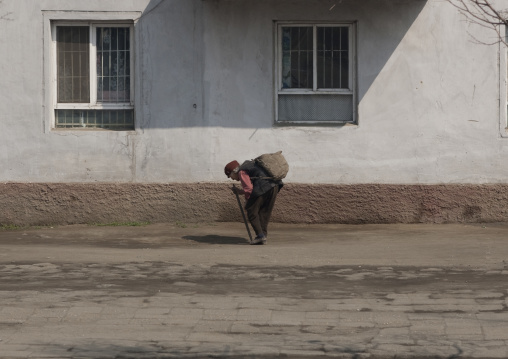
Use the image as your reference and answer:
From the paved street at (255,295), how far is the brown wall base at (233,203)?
0.79 metres

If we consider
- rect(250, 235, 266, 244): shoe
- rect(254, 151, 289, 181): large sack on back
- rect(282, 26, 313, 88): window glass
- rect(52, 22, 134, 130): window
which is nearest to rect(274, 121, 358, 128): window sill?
rect(282, 26, 313, 88): window glass

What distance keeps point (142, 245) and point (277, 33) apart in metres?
4.12


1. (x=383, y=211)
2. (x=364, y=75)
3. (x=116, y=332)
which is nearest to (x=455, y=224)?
(x=383, y=211)

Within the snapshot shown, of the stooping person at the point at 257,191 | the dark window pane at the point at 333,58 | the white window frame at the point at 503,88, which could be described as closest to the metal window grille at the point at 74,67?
the stooping person at the point at 257,191

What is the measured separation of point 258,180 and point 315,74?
117 inches

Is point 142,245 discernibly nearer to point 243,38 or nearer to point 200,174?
point 200,174

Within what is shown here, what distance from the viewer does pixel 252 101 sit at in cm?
1462

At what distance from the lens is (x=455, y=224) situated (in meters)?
14.6

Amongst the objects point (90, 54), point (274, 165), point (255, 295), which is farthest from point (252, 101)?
point (255, 295)

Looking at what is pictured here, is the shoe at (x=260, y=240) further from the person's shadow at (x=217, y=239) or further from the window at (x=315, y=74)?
the window at (x=315, y=74)

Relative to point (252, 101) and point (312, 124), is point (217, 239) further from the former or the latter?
point (312, 124)

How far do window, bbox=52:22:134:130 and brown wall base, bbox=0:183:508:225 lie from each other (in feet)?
3.64

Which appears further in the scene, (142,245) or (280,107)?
(280,107)

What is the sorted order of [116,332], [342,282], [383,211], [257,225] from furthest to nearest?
[383,211] < [257,225] < [342,282] < [116,332]
